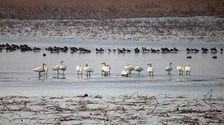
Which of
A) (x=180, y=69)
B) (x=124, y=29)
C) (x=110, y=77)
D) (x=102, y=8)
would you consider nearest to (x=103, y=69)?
(x=110, y=77)

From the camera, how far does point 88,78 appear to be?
24.3 metres

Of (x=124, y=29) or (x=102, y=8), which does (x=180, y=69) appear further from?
(x=102, y=8)

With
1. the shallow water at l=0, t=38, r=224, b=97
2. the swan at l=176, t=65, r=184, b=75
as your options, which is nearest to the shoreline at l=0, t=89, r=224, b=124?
the shallow water at l=0, t=38, r=224, b=97

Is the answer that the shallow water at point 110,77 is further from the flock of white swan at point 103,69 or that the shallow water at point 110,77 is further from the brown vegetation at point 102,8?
the brown vegetation at point 102,8

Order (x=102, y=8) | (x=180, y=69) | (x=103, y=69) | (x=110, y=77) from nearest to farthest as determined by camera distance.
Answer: (x=110, y=77), (x=103, y=69), (x=180, y=69), (x=102, y=8)

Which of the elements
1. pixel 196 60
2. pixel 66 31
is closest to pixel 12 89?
pixel 196 60

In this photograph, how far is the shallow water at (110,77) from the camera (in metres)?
20.3

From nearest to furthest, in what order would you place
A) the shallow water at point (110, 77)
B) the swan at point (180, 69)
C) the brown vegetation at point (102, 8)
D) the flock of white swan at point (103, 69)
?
1. the shallow water at point (110, 77)
2. the flock of white swan at point (103, 69)
3. the swan at point (180, 69)
4. the brown vegetation at point (102, 8)

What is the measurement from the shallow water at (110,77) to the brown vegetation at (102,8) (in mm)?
28310

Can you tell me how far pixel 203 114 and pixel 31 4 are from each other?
53972 millimetres

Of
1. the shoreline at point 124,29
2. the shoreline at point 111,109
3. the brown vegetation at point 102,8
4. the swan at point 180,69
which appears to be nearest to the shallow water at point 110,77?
the swan at point 180,69

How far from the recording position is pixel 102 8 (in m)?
67.7

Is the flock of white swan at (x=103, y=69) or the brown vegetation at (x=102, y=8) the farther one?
the brown vegetation at (x=102, y=8)

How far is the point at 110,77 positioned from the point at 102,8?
43.4 m
